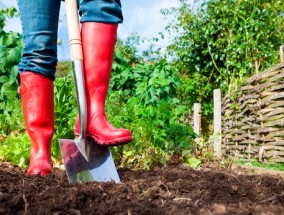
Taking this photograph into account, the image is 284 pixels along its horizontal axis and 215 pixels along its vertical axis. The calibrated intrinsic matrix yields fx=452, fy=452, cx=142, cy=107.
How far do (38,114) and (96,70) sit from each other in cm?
38

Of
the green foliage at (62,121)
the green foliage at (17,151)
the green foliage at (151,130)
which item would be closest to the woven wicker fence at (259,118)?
the green foliage at (151,130)

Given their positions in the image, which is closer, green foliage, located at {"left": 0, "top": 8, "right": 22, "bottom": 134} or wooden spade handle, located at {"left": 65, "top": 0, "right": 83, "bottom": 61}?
wooden spade handle, located at {"left": 65, "top": 0, "right": 83, "bottom": 61}

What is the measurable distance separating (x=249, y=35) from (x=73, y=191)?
8687 millimetres

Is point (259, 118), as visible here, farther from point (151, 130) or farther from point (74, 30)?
point (74, 30)

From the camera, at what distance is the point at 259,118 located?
6727mm

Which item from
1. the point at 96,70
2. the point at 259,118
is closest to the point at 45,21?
the point at 96,70

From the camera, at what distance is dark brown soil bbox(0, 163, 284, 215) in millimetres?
1251

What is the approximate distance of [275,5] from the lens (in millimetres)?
9875

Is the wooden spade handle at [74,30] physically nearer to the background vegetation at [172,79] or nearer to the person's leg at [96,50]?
the person's leg at [96,50]

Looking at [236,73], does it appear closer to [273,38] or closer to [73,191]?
[273,38]

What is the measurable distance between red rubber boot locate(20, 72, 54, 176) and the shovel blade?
0.19 m

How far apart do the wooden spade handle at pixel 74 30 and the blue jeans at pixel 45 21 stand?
10 cm

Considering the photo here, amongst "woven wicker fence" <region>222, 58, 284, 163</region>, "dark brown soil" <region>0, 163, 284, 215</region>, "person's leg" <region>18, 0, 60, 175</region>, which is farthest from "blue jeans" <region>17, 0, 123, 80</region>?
"woven wicker fence" <region>222, 58, 284, 163</region>

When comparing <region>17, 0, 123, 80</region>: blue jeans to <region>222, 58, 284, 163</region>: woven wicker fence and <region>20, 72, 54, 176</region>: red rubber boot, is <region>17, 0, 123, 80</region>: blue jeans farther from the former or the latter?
<region>222, 58, 284, 163</region>: woven wicker fence
